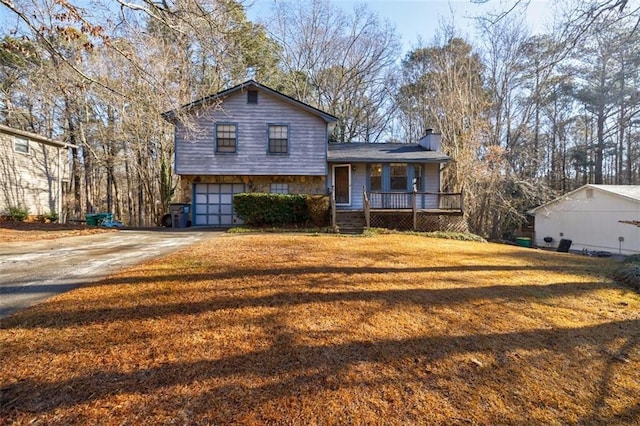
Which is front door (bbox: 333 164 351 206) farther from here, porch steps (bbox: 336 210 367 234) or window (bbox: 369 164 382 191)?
porch steps (bbox: 336 210 367 234)

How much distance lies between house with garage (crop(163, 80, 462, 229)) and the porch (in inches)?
2.0

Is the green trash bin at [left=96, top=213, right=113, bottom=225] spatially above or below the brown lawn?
above

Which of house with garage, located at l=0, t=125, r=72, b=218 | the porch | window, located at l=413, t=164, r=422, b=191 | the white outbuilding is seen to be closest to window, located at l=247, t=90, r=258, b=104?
the porch

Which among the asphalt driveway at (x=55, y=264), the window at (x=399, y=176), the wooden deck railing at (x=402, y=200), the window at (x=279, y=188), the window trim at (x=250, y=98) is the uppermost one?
the window trim at (x=250, y=98)

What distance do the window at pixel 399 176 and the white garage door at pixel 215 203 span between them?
7206 mm

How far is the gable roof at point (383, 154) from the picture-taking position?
14141mm

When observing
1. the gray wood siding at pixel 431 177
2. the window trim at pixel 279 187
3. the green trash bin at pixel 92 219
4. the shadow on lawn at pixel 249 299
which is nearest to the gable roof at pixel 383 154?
the gray wood siding at pixel 431 177

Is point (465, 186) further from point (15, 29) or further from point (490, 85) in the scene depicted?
point (15, 29)

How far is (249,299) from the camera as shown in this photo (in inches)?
142

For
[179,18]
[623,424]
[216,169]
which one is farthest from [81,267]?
[216,169]

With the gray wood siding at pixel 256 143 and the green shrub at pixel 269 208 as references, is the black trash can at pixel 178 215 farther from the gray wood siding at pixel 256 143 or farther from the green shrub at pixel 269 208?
the green shrub at pixel 269 208

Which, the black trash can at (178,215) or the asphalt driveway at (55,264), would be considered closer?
the asphalt driveway at (55,264)

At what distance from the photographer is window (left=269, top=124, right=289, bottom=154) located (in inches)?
545

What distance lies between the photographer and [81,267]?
4.91m
